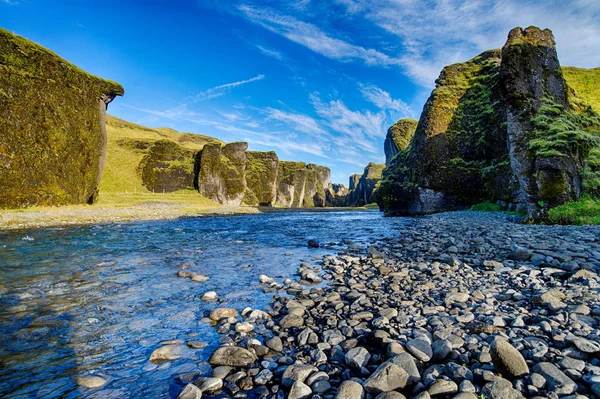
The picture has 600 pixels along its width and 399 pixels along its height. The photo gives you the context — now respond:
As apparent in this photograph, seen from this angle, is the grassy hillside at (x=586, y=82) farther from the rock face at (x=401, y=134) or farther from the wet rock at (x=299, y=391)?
the rock face at (x=401, y=134)

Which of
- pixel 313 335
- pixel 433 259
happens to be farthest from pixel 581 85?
pixel 313 335

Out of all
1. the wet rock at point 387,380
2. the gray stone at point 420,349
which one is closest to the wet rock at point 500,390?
the wet rock at point 387,380

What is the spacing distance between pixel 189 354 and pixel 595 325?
620cm

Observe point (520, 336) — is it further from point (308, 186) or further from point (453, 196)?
point (308, 186)

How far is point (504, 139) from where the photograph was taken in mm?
33469

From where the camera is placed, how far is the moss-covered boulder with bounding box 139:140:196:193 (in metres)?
79.5

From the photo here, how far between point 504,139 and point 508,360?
126 feet

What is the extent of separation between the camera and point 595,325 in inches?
164

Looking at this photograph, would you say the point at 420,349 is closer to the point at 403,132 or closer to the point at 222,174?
the point at 222,174

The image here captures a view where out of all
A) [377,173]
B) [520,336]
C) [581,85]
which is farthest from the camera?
[377,173]

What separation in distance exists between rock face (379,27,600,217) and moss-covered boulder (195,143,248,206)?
168 ft

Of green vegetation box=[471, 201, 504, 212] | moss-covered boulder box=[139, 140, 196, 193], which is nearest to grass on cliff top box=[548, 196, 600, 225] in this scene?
green vegetation box=[471, 201, 504, 212]

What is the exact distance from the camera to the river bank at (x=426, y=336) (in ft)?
10.3

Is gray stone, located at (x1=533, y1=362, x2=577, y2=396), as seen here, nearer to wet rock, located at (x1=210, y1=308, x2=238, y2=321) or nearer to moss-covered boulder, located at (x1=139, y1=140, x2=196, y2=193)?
wet rock, located at (x1=210, y1=308, x2=238, y2=321)
